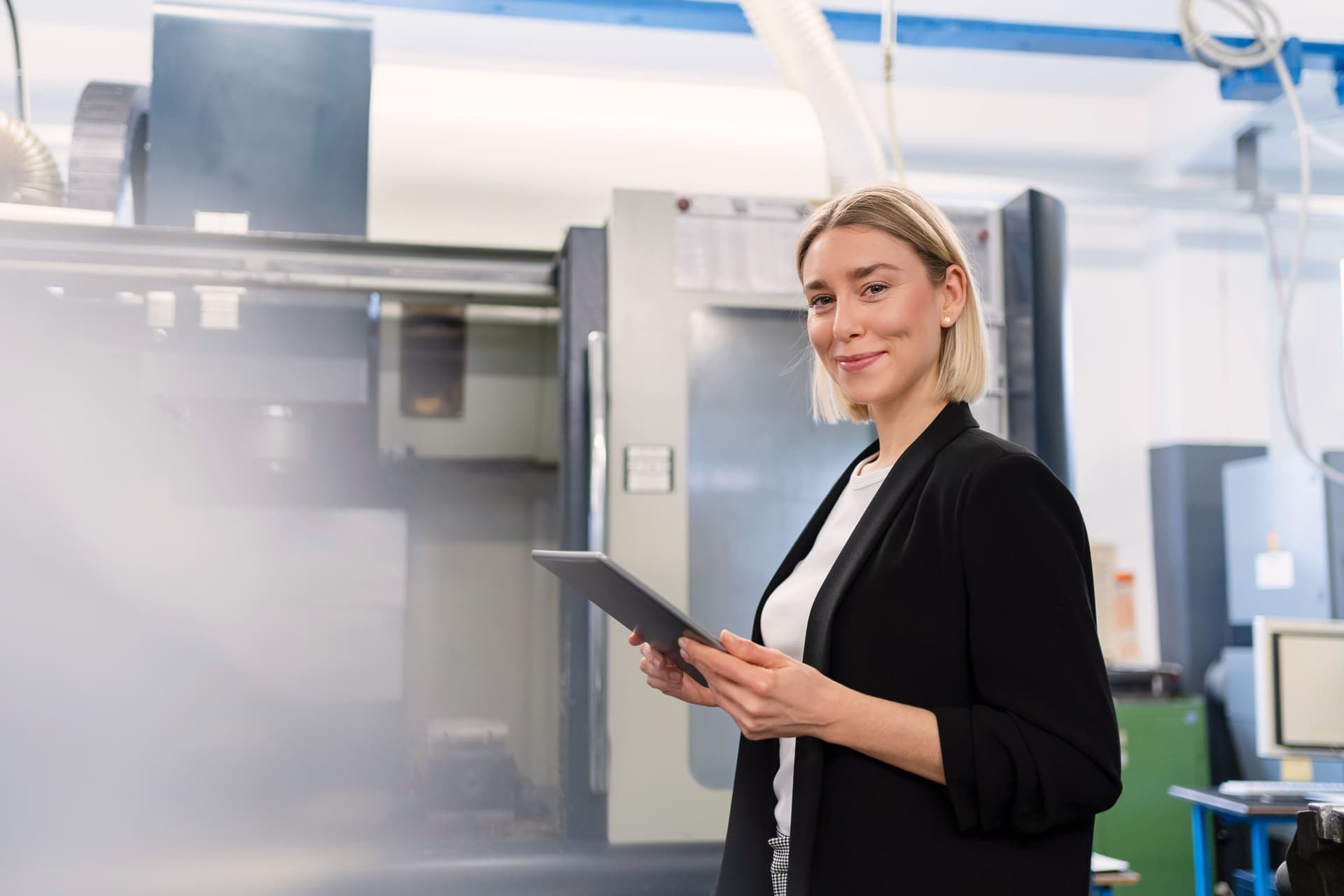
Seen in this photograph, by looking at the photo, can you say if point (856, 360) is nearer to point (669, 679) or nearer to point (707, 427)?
point (669, 679)

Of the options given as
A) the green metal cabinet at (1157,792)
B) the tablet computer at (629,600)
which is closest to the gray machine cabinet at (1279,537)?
the green metal cabinet at (1157,792)

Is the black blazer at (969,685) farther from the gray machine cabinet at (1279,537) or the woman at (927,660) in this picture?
the gray machine cabinet at (1279,537)

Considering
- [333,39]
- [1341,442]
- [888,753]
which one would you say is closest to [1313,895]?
[888,753]

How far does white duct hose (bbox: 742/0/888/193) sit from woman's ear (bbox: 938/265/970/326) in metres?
1.46

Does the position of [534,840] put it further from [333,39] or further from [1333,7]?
[1333,7]

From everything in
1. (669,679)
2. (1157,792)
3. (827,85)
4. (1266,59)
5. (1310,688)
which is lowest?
(1157,792)

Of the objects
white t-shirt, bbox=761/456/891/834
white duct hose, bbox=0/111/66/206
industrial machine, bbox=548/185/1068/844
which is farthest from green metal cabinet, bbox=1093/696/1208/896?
white duct hose, bbox=0/111/66/206

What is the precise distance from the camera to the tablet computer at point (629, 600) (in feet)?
2.88

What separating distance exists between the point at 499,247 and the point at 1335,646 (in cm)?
256

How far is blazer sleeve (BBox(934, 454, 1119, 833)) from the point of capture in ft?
2.71

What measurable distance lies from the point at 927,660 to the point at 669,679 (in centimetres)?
29

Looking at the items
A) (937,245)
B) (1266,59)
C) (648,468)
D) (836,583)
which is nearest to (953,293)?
(937,245)

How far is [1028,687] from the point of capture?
0.84m

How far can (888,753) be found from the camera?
2.81 ft
